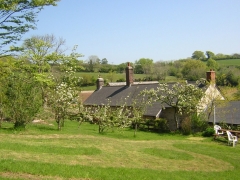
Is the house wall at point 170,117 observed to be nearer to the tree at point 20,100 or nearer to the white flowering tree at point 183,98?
the white flowering tree at point 183,98

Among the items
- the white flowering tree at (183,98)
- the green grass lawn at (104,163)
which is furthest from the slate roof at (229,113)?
the green grass lawn at (104,163)

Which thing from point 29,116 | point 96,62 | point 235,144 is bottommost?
point 235,144

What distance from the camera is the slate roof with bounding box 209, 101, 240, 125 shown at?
955 inches

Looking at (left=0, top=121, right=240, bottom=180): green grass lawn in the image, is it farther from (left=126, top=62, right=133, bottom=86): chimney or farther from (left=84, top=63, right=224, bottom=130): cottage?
(left=126, top=62, right=133, bottom=86): chimney

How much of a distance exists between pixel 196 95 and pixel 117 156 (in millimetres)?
16618

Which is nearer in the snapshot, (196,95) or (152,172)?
(152,172)

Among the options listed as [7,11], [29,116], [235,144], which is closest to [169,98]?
[235,144]

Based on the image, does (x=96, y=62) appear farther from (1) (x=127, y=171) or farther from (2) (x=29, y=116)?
(1) (x=127, y=171)

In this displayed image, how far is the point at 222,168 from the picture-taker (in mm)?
12016

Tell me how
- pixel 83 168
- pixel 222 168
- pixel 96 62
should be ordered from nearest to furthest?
1. pixel 83 168
2. pixel 222 168
3. pixel 96 62

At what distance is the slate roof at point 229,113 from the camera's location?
2426 centimetres

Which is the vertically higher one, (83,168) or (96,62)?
(96,62)

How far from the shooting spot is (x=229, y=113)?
996 inches

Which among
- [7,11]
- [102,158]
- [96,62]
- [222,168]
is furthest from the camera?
[96,62]
